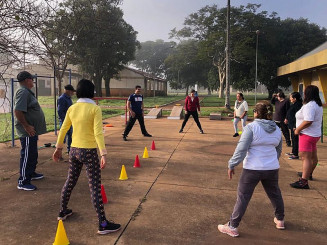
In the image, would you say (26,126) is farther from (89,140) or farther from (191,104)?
(191,104)

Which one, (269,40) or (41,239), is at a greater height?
(269,40)

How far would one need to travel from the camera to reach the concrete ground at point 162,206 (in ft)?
10.9

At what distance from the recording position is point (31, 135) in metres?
4.68

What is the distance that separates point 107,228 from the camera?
11.0ft

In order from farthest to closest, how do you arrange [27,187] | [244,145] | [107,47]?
[107,47] < [27,187] < [244,145]

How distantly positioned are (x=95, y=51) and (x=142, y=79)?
1405 cm

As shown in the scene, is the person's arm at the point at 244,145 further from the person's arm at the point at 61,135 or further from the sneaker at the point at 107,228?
the person's arm at the point at 61,135

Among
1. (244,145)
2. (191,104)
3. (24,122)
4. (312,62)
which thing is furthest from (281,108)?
(312,62)

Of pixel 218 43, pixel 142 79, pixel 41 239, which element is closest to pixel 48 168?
pixel 41 239

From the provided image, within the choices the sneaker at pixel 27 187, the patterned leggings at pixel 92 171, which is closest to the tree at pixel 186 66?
the sneaker at pixel 27 187

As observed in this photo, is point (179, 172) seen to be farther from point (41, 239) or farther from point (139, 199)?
point (41, 239)

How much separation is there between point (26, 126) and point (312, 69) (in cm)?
2910

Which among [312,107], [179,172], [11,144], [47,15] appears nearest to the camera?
[312,107]

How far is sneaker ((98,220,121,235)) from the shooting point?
3316 millimetres
